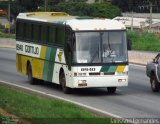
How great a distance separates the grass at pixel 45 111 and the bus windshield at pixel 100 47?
3.52m

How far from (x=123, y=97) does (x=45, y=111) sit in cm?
689

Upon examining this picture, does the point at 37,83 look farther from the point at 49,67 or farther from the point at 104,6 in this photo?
the point at 104,6

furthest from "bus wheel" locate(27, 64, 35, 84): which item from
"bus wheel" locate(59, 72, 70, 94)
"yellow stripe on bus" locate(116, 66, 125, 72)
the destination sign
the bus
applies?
"yellow stripe on bus" locate(116, 66, 125, 72)

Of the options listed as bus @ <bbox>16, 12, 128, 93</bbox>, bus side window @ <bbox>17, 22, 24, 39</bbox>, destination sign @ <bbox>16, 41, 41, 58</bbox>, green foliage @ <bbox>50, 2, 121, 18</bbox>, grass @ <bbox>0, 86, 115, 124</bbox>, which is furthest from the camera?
green foliage @ <bbox>50, 2, 121, 18</bbox>

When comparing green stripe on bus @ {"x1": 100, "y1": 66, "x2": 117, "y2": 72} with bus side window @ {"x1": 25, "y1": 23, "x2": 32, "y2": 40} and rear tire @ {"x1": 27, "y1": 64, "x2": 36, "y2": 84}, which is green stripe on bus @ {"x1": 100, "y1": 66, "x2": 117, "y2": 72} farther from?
bus side window @ {"x1": 25, "y1": 23, "x2": 32, "y2": 40}

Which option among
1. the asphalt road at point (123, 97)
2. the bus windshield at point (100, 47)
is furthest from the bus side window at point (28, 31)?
the bus windshield at point (100, 47)

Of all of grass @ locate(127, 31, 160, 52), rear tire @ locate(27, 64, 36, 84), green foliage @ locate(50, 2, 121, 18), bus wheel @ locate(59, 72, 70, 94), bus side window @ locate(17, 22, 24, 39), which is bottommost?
grass @ locate(127, 31, 160, 52)

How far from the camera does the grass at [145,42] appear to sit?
5275cm

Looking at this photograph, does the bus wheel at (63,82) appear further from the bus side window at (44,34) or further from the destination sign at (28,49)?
the destination sign at (28,49)

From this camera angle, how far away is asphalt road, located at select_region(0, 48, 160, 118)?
1962 centimetres

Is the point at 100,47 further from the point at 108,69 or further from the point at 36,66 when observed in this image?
the point at 36,66

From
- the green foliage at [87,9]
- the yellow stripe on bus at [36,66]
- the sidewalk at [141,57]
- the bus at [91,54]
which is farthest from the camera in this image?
the green foliage at [87,9]

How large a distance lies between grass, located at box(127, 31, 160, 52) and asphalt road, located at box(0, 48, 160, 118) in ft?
62.0

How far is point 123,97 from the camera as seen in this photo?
23.9 meters
